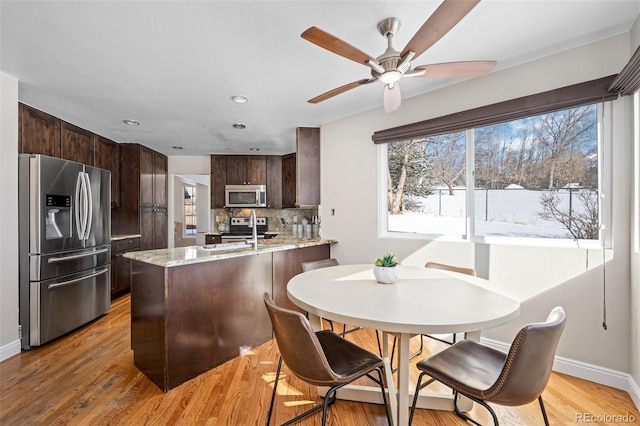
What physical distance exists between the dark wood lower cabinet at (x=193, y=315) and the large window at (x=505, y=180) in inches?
66.6

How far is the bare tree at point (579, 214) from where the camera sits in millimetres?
2016

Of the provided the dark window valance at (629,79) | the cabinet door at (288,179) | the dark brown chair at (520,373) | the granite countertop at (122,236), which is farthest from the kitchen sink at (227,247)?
the dark window valance at (629,79)

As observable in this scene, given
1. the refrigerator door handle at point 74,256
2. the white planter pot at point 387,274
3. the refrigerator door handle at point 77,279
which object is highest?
the white planter pot at point 387,274

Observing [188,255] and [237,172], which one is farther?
[237,172]

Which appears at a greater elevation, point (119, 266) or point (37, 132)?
point (37, 132)

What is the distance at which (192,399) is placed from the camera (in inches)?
70.6

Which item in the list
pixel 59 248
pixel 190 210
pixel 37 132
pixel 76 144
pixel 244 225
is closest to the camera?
pixel 59 248

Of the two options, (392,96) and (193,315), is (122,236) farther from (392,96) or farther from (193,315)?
(392,96)

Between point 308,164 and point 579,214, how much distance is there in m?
→ 2.76

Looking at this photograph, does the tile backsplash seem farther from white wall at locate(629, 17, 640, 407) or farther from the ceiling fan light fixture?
white wall at locate(629, 17, 640, 407)

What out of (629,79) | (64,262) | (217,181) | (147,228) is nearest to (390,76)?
(629,79)

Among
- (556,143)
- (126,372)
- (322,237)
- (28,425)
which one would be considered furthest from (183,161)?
(556,143)

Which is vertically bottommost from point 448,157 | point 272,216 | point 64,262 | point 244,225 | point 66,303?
point 66,303

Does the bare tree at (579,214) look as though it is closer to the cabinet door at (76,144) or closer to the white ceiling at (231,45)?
the white ceiling at (231,45)
